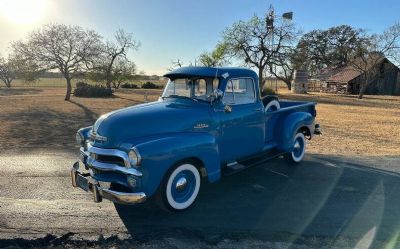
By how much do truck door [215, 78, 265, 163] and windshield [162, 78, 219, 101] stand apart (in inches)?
10.2

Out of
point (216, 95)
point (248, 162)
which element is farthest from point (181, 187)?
point (248, 162)

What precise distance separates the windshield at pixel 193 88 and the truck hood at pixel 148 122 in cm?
40

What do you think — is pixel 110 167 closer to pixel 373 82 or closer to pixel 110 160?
pixel 110 160

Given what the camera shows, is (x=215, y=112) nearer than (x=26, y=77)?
Yes

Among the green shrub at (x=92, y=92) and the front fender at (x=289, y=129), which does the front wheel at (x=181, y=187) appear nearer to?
the front fender at (x=289, y=129)

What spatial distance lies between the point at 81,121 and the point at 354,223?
13.3 meters

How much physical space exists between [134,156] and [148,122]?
65 cm

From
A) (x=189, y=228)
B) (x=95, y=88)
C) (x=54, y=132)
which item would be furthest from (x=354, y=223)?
(x=95, y=88)

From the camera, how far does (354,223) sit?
4781mm

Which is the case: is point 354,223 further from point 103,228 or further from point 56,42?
point 56,42

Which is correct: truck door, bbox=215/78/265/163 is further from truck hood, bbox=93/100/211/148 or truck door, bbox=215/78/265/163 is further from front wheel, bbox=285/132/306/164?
front wheel, bbox=285/132/306/164

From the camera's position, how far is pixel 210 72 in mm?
6000

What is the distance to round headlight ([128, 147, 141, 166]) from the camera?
4.41m

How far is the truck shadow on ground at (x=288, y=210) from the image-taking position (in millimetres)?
4480
